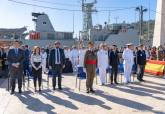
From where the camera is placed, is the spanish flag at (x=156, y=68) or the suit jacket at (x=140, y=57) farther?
the spanish flag at (x=156, y=68)

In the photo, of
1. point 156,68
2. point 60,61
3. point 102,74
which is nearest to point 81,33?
point 156,68

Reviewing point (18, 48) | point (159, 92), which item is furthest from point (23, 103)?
point (159, 92)

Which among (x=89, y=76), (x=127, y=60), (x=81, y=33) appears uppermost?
(x=81, y=33)

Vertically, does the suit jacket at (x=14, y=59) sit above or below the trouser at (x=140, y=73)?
above

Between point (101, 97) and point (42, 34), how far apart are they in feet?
128

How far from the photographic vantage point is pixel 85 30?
189ft

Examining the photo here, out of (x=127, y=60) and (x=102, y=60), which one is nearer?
(x=102, y=60)

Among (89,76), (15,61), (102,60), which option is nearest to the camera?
(15,61)

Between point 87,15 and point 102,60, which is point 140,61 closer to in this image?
point 102,60

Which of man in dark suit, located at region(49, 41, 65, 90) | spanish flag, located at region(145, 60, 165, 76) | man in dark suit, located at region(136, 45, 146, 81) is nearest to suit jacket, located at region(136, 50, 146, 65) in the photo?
man in dark suit, located at region(136, 45, 146, 81)

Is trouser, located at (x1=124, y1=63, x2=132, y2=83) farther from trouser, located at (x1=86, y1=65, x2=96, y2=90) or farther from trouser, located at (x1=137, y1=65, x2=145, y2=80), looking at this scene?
trouser, located at (x1=86, y1=65, x2=96, y2=90)

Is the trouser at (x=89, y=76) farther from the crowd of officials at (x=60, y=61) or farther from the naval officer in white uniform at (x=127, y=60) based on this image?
the naval officer in white uniform at (x=127, y=60)

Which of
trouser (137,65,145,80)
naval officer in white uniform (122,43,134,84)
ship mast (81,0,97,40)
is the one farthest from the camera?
ship mast (81,0,97,40)

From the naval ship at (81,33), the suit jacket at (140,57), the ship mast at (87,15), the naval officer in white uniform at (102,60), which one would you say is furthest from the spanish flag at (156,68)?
the ship mast at (87,15)
